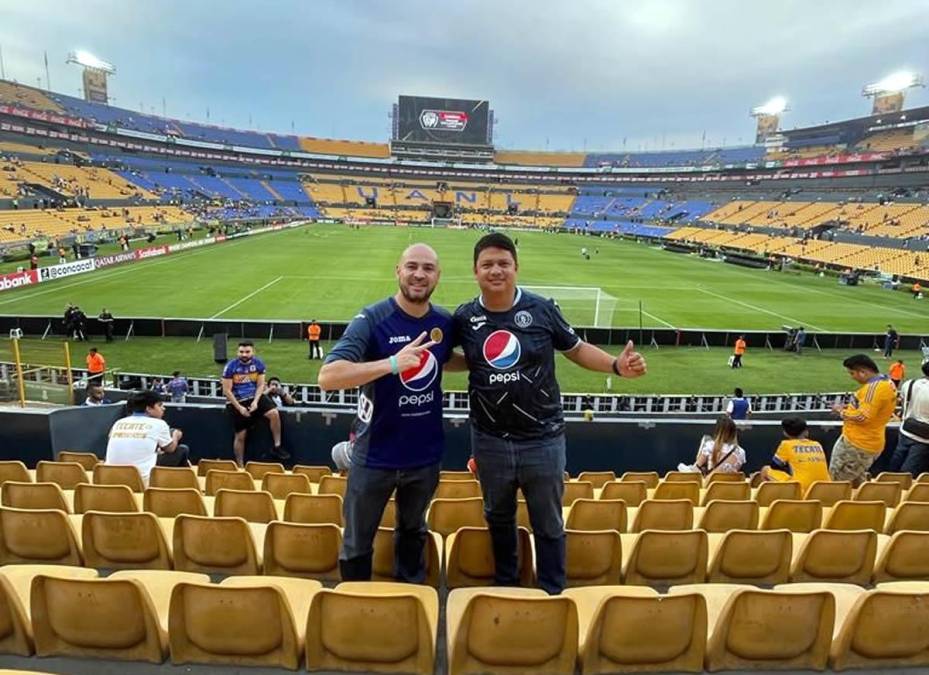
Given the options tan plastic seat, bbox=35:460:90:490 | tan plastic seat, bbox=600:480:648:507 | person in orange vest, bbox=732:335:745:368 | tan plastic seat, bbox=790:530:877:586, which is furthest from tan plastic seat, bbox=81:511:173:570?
person in orange vest, bbox=732:335:745:368

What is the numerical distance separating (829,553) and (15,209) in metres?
64.1

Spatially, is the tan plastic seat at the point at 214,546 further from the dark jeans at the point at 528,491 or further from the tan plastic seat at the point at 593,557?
the tan plastic seat at the point at 593,557

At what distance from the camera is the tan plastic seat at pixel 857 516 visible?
4707 mm

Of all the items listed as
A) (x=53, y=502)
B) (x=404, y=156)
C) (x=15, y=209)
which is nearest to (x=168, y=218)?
(x=15, y=209)

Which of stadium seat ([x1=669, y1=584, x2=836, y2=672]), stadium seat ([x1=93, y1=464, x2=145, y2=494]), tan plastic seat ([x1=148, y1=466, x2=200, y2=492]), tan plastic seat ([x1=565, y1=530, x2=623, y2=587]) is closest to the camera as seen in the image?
stadium seat ([x1=669, y1=584, x2=836, y2=672])

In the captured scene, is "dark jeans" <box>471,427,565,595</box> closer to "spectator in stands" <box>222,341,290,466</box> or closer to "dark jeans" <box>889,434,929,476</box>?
"spectator in stands" <box>222,341,290,466</box>

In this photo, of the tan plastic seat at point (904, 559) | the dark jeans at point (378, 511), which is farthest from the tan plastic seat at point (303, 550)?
the tan plastic seat at point (904, 559)

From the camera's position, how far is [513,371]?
3053mm

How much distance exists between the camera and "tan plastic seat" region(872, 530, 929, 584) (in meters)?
3.86

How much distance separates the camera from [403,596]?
2.52 metres

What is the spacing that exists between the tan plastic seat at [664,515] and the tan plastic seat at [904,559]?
1288 millimetres

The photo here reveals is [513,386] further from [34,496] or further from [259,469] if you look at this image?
[259,469]

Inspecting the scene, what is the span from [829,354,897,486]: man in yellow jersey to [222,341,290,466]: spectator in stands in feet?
25.0

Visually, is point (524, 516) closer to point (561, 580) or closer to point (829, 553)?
A: point (561, 580)
